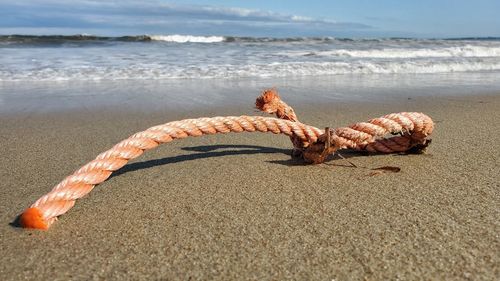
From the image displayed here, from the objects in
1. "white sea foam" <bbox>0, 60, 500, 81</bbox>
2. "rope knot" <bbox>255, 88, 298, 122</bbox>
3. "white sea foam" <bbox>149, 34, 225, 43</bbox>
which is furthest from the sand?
"white sea foam" <bbox>149, 34, 225, 43</bbox>

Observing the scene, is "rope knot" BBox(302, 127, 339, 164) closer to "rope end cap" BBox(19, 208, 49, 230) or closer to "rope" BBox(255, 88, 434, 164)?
"rope" BBox(255, 88, 434, 164)

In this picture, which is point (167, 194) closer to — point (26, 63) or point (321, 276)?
point (321, 276)

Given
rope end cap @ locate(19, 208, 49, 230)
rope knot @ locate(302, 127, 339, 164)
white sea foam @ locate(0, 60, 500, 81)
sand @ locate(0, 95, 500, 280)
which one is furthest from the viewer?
white sea foam @ locate(0, 60, 500, 81)

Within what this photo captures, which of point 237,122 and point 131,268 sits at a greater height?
point 237,122

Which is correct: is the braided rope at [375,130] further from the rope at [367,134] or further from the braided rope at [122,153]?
the braided rope at [122,153]

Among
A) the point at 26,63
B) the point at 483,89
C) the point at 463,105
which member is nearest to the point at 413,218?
the point at 463,105

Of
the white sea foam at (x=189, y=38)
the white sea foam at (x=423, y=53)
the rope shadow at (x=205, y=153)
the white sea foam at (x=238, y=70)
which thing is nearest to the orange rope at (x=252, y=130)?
the rope shadow at (x=205, y=153)
